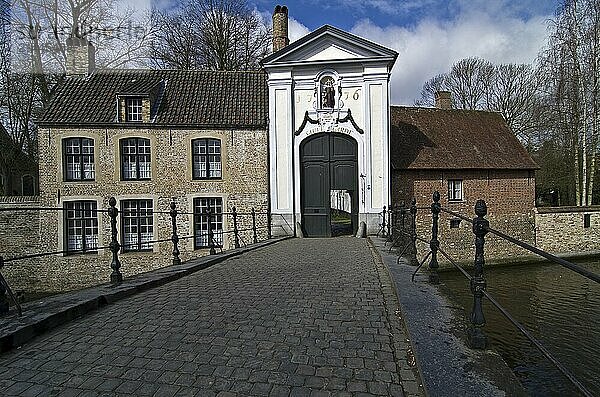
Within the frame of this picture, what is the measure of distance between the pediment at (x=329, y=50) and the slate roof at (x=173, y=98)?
247 cm

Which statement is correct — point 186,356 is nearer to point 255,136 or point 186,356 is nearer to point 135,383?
point 135,383

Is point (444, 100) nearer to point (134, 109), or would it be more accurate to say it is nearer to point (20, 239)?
point (134, 109)

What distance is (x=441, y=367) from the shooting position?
2457 mm

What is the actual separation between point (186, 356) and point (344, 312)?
5.44ft

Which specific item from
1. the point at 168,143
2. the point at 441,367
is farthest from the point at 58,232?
the point at 441,367

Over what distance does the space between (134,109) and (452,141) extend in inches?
559

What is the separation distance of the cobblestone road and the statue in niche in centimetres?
1066

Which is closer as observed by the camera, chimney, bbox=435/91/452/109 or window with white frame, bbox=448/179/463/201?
window with white frame, bbox=448/179/463/201

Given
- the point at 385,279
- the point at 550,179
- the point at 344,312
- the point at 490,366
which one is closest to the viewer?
the point at 490,366

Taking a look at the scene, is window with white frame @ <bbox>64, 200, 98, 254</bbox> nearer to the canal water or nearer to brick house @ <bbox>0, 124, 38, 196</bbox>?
brick house @ <bbox>0, 124, 38, 196</bbox>

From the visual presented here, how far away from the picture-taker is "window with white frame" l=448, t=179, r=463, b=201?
1844 centimetres

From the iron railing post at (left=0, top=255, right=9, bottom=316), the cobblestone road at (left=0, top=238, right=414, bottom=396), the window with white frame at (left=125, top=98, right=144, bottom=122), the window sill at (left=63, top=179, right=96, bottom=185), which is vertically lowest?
the cobblestone road at (left=0, top=238, right=414, bottom=396)

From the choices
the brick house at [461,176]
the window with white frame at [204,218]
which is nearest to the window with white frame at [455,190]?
the brick house at [461,176]

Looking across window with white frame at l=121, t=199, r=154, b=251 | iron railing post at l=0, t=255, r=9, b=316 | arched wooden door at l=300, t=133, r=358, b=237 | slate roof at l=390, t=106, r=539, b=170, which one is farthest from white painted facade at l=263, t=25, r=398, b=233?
iron railing post at l=0, t=255, r=9, b=316
